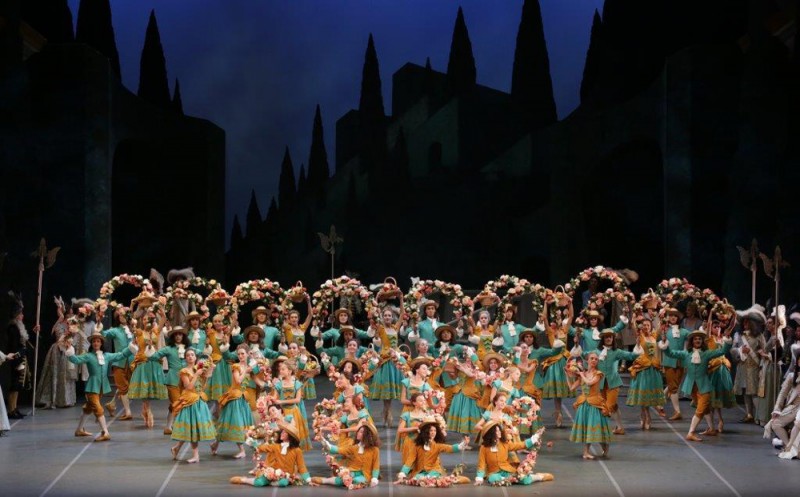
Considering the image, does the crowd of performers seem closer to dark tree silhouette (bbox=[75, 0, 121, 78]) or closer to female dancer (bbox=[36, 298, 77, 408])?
female dancer (bbox=[36, 298, 77, 408])

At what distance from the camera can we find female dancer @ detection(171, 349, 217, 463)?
11.9 metres

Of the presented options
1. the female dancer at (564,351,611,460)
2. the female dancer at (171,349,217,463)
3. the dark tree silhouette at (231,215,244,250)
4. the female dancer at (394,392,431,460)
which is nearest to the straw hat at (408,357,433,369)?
the female dancer at (394,392,431,460)

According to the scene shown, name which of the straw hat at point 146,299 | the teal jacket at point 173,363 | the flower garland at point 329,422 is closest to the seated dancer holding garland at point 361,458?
the flower garland at point 329,422

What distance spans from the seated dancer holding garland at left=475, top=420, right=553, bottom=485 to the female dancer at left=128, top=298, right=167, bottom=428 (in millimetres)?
4921

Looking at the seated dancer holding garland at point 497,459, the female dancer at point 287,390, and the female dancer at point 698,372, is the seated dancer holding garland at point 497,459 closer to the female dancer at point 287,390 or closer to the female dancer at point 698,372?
the female dancer at point 287,390

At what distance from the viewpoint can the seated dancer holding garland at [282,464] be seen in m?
10.8

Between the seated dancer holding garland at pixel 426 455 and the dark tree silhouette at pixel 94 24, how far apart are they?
44.1 feet

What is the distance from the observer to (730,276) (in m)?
18.2

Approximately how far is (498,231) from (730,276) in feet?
18.1

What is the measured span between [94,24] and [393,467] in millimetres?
13266

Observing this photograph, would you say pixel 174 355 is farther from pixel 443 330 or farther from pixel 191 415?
pixel 443 330

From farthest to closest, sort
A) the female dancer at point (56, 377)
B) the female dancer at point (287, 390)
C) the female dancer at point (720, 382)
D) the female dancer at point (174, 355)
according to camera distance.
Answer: the female dancer at point (56, 377) → the female dancer at point (720, 382) → the female dancer at point (174, 355) → the female dancer at point (287, 390)

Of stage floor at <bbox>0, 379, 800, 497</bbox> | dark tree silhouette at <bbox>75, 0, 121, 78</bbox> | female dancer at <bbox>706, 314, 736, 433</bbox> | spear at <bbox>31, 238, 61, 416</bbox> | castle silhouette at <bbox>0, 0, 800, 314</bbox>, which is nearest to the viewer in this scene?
stage floor at <bbox>0, 379, 800, 497</bbox>

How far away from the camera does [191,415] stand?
39.3 ft
